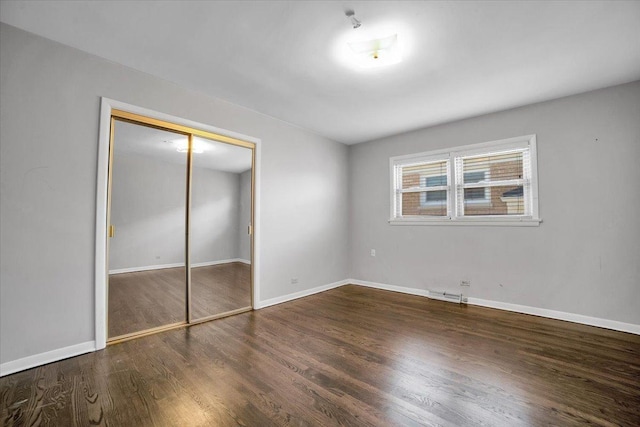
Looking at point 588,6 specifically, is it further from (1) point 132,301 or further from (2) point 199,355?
(1) point 132,301

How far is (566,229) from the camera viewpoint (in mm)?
3340

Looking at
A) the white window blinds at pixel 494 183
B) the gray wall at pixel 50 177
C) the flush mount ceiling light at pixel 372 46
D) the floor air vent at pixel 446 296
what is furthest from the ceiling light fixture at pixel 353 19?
the floor air vent at pixel 446 296

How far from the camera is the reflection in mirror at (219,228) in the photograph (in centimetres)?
335

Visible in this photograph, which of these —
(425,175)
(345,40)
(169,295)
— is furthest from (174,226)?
(425,175)

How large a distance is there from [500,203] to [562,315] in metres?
1.53

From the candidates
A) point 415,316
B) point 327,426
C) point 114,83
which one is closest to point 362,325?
point 415,316

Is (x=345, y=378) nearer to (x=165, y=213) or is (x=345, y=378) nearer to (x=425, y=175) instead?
(x=165, y=213)

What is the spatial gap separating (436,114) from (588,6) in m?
1.98

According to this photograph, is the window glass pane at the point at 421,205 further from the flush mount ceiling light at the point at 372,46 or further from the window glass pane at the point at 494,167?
the flush mount ceiling light at the point at 372,46

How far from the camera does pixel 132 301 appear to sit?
10.0 feet

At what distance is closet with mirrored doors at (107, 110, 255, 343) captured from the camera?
9.16ft

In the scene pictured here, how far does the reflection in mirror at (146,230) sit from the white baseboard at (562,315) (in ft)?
13.2

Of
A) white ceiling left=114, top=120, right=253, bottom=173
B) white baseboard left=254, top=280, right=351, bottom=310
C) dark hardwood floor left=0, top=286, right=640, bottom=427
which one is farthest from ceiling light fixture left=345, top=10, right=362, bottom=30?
white baseboard left=254, top=280, right=351, bottom=310

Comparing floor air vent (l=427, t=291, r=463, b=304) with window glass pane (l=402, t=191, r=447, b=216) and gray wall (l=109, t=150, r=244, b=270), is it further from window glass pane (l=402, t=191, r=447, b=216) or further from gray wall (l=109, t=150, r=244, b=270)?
gray wall (l=109, t=150, r=244, b=270)
